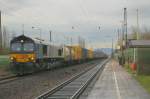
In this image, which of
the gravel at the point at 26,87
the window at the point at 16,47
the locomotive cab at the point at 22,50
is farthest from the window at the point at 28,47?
the gravel at the point at 26,87

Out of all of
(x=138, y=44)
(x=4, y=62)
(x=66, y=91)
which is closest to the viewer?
(x=66, y=91)

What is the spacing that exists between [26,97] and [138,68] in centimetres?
1983

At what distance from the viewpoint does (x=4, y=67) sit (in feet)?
145

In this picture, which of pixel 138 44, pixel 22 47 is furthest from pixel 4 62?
pixel 138 44

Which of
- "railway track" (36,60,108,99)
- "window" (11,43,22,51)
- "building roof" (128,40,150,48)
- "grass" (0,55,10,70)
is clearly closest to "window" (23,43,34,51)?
"window" (11,43,22,51)

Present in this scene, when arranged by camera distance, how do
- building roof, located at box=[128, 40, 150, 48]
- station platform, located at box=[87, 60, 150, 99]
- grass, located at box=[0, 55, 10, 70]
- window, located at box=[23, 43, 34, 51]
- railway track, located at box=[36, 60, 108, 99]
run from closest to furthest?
railway track, located at box=[36, 60, 108, 99] → station platform, located at box=[87, 60, 150, 99] → window, located at box=[23, 43, 34, 51] → building roof, located at box=[128, 40, 150, 48] → grass, located at box=[0, 55, 10, 70]

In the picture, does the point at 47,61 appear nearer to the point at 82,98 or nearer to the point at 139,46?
the point at 139,46

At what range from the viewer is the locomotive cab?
34.8 meters

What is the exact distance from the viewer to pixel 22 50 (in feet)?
116

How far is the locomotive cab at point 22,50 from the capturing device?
34.8m

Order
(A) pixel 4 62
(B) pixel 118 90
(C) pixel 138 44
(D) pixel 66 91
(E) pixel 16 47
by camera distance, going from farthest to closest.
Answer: (A) pixel 4 62
(C) pixel 138 44
(E) pixel 16 47
(B) pixel 118 90
(D) pixel 66 91

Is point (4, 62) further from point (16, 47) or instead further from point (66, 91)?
point (66, 91)

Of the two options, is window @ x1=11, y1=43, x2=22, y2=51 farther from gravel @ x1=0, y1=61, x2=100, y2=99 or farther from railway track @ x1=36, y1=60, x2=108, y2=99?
railway track @ x1=36, y1=60, x2=108, y2=99

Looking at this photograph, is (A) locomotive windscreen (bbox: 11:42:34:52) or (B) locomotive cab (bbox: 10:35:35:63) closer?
(B) locomotive cab (bbox: 10:35:35:63)
